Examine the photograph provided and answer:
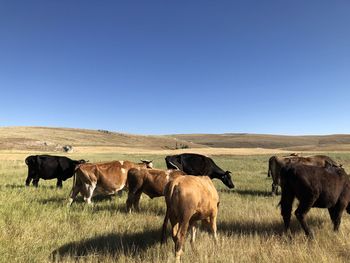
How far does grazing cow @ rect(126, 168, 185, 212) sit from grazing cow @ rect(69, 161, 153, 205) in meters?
1.34

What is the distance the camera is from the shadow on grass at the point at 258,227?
762 cm

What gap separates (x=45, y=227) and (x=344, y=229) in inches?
247

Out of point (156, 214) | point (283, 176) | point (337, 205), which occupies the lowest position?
point (156, 214)

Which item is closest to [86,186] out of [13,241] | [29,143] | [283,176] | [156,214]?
[156,214]

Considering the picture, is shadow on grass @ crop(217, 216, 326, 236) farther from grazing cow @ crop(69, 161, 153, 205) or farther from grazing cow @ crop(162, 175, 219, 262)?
grazing cow @ crop(69, 161, 153, 205)

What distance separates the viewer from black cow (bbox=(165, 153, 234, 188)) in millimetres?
15320

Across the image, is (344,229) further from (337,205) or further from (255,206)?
(255,206)

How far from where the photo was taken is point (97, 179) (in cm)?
1098

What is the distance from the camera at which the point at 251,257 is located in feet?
18.9

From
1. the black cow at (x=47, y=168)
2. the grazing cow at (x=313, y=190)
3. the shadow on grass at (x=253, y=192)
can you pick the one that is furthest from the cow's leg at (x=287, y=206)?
the black cow at (x=47, y=168)

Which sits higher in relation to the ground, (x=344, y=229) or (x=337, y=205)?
(x=337, y=205)

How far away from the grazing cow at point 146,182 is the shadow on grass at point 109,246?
2114 mm

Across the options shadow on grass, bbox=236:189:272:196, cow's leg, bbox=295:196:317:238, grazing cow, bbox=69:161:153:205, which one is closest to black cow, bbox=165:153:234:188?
shadow on grass, bbox=236:189:272:196

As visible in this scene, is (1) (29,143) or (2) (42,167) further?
(1) (29,143)
